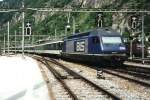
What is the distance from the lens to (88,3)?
123 meters

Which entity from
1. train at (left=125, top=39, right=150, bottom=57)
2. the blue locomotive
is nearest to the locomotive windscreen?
the blue locomotive

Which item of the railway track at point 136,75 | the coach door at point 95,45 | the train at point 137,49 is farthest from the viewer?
the train at point 137,49

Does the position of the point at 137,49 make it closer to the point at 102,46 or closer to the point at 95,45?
the point at 95,45

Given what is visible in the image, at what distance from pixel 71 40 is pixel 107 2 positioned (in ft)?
198

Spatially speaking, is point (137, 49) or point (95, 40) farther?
point (137, 49)

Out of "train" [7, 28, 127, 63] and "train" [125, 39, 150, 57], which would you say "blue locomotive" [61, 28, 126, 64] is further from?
"train" [125, 39, 150, 57]

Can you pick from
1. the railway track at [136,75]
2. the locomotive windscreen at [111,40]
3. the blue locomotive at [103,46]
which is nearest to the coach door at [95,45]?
the blue locomotive at [103,46]

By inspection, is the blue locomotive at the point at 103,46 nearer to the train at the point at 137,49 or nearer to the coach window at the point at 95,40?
the coach window at the point at 95,40

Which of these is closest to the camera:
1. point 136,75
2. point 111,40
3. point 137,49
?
point 136,75

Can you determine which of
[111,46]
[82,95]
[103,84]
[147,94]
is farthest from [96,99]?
[111,46]

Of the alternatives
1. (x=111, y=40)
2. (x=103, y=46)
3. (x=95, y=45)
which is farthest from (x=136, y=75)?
(x=95, y=45)

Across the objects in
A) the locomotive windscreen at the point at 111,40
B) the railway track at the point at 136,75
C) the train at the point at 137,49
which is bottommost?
the railway track at the point at 136,75

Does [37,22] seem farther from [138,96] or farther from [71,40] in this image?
[138,96]

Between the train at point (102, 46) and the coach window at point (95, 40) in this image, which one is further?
the coach window at point (95, 40)
